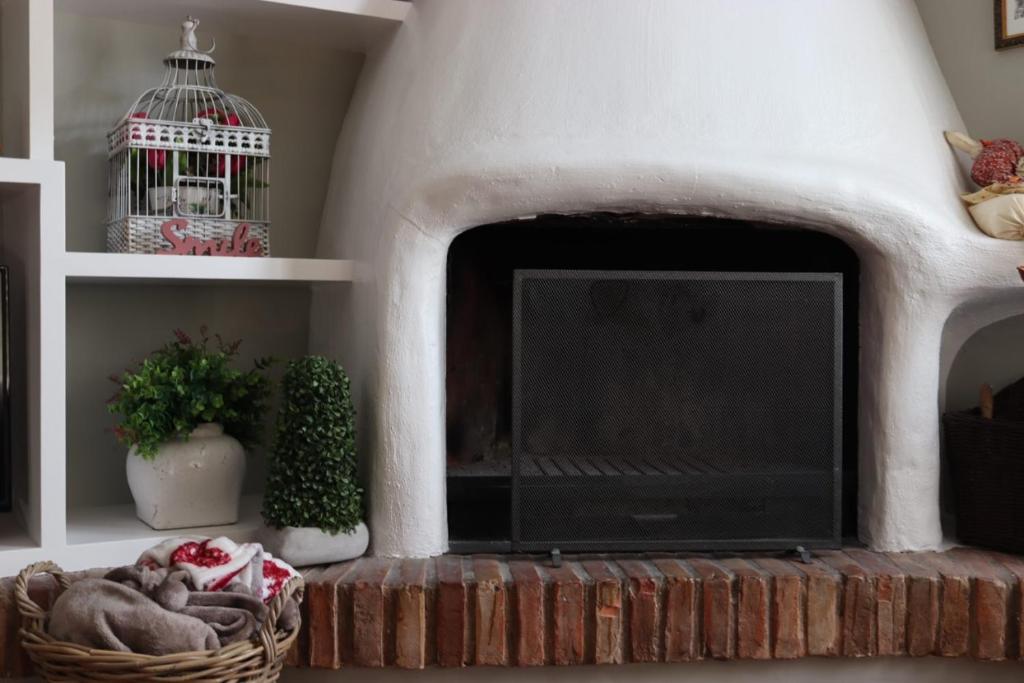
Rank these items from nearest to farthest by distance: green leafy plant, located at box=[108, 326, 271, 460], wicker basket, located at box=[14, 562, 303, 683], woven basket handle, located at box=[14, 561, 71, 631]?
wicker basket, located at box=[14, 562, 303, 683] → woven basket handle, located at box=[14, 561, 71, 631] → green leafy plant, located at box=[108, 326, 271, 460]

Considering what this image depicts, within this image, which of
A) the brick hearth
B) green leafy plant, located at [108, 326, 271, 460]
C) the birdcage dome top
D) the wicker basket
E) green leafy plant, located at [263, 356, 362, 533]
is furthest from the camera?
the birdcage dome top

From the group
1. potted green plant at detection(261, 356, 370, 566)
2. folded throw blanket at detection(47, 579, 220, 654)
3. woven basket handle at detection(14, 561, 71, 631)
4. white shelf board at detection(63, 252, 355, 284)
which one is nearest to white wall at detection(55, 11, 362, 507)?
white shelf board at detection(63, 252, 355, 284)

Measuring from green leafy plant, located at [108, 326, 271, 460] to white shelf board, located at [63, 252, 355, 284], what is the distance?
20cm

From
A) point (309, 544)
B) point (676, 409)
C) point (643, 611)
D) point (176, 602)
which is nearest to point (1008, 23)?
point (676, 409)

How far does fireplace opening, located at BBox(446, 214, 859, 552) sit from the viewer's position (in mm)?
2316

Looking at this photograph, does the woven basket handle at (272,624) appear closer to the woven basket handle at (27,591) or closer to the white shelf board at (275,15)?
the woven basket handle at (27,591)

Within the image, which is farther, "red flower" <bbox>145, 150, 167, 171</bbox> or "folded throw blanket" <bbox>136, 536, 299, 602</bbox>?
"red flower" <bbox>145, 150, 167, 171</bbox>

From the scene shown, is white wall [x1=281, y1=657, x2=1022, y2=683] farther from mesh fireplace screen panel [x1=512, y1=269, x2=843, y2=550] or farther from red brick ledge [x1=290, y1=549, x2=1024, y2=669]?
mesh fireplace screen panel [x1=512, y1=269, x2=843, y2=550]

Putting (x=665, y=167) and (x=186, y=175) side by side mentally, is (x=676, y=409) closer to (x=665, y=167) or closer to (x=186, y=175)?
(x=665, y=167)

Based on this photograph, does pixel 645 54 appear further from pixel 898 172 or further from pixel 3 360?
pixel 3 360

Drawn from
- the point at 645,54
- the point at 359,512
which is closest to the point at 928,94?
the point at 645,54

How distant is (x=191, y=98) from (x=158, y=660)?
1.53 m

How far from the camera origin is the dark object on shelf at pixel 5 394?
231 centimetres

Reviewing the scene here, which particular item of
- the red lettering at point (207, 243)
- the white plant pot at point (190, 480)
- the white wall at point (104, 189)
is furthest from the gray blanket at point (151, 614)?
the white wall at point (104, 189)
